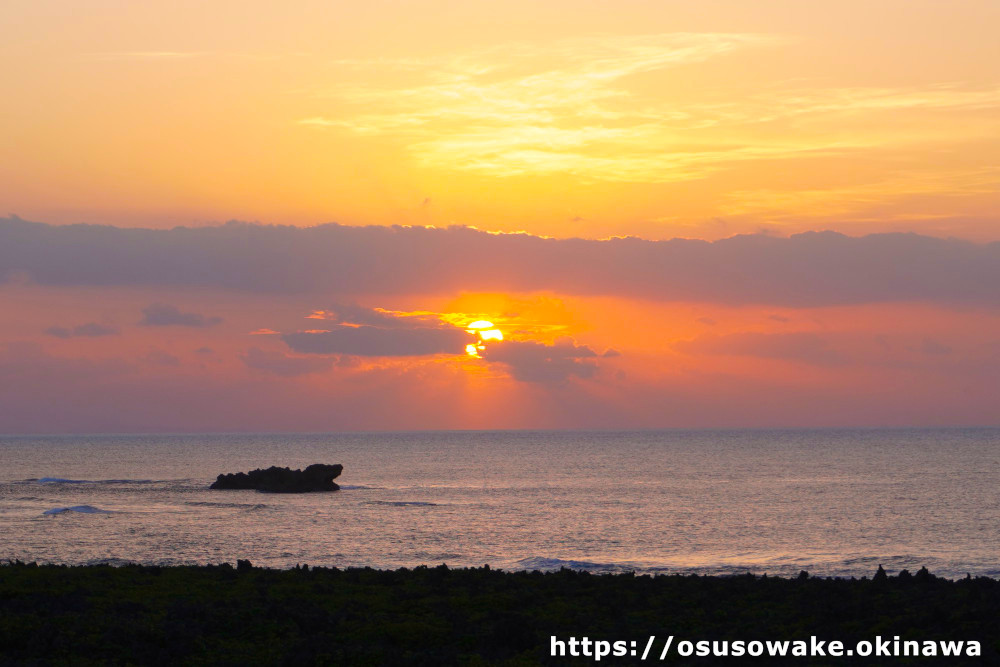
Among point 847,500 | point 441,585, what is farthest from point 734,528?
point 441,585

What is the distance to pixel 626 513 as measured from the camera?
90.1m

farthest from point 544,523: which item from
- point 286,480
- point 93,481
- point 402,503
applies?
point 93,481

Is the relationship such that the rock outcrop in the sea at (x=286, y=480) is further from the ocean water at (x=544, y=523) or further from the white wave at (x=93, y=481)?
the white wave at (x=93, y=481)

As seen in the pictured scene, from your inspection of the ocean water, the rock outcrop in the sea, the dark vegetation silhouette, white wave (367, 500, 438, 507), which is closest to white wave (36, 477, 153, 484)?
the ocean water

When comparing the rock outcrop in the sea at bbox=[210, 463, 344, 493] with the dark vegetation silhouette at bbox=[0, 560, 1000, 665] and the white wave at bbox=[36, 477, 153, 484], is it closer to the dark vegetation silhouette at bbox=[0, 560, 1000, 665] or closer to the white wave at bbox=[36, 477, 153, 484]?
the white wave at bbox=[36, 477, 153, 484]

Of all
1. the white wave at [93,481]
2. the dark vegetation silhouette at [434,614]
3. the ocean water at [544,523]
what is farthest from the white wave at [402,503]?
the dark vegetation silhouette at [434,614]

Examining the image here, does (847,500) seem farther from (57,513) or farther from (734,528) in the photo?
(57,513)

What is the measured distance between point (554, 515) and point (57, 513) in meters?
42.3

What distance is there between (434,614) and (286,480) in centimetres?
10160

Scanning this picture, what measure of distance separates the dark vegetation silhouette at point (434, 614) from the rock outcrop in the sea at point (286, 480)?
3534 inches

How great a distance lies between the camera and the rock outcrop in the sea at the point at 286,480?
4904 inches

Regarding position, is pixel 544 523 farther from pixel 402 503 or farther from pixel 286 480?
pixel 286 480

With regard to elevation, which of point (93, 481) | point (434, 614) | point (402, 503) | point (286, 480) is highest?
point (434, 614)

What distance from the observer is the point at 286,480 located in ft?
415
